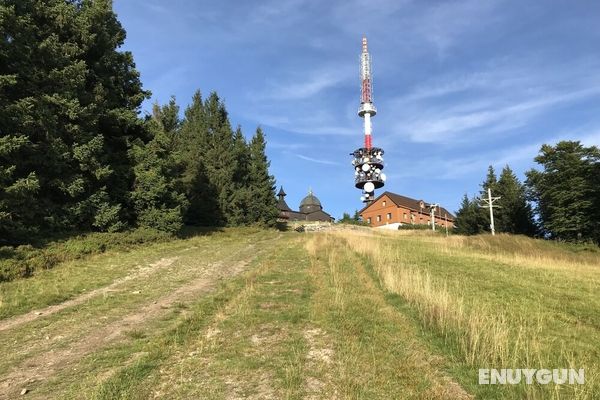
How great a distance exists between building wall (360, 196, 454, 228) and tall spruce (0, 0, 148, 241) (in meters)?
81.6

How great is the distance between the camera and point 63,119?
84.0 feet

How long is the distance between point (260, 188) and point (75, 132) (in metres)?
28.4

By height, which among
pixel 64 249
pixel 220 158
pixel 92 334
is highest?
pixel 220 158

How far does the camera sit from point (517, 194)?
66.8 meters

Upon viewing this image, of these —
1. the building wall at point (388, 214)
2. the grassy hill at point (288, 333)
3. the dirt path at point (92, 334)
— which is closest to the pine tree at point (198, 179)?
the grassy hill at point (288, 333)

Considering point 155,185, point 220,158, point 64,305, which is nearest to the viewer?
point 64,305

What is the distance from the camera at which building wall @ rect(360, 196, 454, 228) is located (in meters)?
106

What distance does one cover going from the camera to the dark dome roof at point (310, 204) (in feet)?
439

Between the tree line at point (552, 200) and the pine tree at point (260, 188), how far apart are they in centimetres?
3151

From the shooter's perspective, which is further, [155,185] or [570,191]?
[570,191]

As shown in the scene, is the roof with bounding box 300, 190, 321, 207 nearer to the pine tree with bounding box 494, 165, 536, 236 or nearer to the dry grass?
the pine tree with bounding box 494, 165, 536, 236

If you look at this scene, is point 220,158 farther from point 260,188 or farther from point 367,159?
point 367,159

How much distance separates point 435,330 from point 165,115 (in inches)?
1307

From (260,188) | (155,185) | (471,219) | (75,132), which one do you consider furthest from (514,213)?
(75,132)
